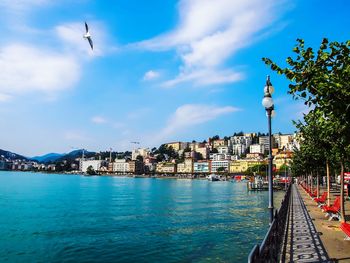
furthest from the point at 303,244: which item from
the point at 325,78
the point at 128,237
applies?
the point at 128,237

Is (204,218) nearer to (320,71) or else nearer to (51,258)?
(51,258)

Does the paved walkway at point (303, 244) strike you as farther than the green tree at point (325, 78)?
Yes

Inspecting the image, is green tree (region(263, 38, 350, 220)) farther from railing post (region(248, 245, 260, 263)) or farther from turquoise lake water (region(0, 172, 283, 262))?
turquoise lake water (region(0, 172, 283, 262))

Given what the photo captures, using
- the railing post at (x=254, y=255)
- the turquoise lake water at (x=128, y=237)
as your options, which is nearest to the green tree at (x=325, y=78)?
the railing post at (x=254, y=255)

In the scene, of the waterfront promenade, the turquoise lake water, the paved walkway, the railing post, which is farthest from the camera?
the turquoise lake water

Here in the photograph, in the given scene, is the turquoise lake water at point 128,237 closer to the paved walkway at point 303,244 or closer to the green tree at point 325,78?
the paved walkway at point 303,244

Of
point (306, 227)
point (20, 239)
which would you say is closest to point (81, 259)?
point (20, 239)

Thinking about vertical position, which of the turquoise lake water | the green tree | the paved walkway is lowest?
the turquoise lake water

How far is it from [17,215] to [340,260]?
35856 mm

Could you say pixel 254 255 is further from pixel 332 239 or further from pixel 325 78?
pixel 332 239

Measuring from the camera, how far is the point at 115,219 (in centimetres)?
3616

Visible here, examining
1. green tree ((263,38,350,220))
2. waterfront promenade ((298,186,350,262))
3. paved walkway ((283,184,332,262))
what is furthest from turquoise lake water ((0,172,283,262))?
green tree ((263,38,350,220))

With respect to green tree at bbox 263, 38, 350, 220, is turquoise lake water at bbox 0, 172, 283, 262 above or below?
below

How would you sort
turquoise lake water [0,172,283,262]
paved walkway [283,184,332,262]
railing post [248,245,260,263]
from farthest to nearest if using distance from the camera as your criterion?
turquoise lake water [0,172,283,262] → paved walkway [283,184,332,262] → railing post [248,245,260,263]
